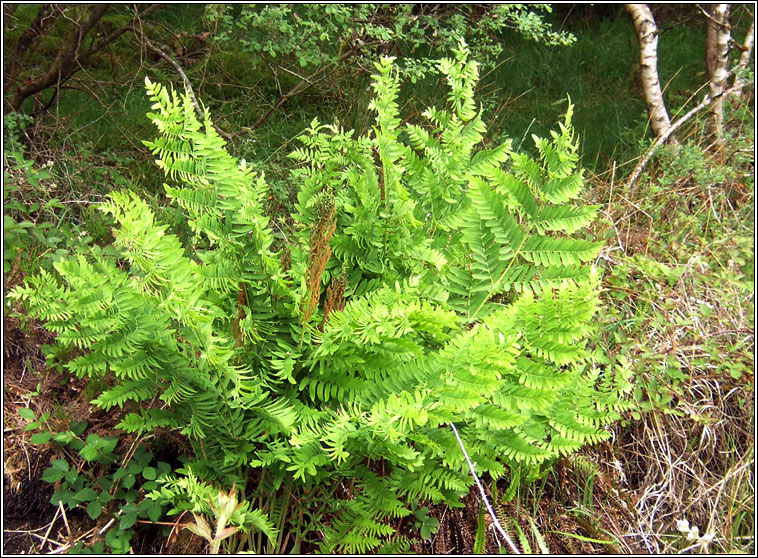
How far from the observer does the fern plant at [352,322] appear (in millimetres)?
1387

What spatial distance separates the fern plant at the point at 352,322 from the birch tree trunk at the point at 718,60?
8.13ft

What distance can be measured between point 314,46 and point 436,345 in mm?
1894

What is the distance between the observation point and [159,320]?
4.71 feet

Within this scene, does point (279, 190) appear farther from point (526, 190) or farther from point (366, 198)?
point (526, 190)

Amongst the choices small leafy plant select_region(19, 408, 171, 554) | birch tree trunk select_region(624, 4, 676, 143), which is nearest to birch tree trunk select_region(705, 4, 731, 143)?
birch tree trunk select_region(624, 4, 676, 143)

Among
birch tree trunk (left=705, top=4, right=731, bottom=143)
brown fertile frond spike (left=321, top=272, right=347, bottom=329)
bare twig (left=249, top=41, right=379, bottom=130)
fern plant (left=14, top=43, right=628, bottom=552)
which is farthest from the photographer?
birch tree trunk (left=705, top=4, right=731, bottom=143)

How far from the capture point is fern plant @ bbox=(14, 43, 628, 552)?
1.39 metres

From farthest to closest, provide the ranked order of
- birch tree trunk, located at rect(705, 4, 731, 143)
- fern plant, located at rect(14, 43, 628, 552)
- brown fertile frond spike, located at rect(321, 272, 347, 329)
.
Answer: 1. birch tree trunk, located at rect(705, 4, 731, 143)
2. brown fertile frond spike, located at rect(321, 272, 347, 329)
3. fern plant, located at rect(14, 43, 628, 552)

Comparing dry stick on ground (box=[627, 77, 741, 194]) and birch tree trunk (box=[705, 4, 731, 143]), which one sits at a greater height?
birch tree trunk (box=[705, 4, 731, 143])

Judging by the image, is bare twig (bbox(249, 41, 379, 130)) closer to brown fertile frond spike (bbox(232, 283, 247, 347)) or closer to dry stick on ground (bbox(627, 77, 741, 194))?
dry stick on ground (bbox(627, 77, 741, 194))

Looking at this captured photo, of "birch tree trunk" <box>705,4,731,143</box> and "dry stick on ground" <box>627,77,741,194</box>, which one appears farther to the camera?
"birch tree trunk" <box>705,4,731,143</box>

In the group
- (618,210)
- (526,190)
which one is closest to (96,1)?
(526,190)

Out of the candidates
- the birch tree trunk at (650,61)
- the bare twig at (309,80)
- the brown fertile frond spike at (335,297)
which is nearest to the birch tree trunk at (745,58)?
the birch tree trunk at (650,61)

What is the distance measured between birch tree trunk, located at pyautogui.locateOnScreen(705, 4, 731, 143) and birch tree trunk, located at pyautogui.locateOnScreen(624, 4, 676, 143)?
A: 0.85ft
